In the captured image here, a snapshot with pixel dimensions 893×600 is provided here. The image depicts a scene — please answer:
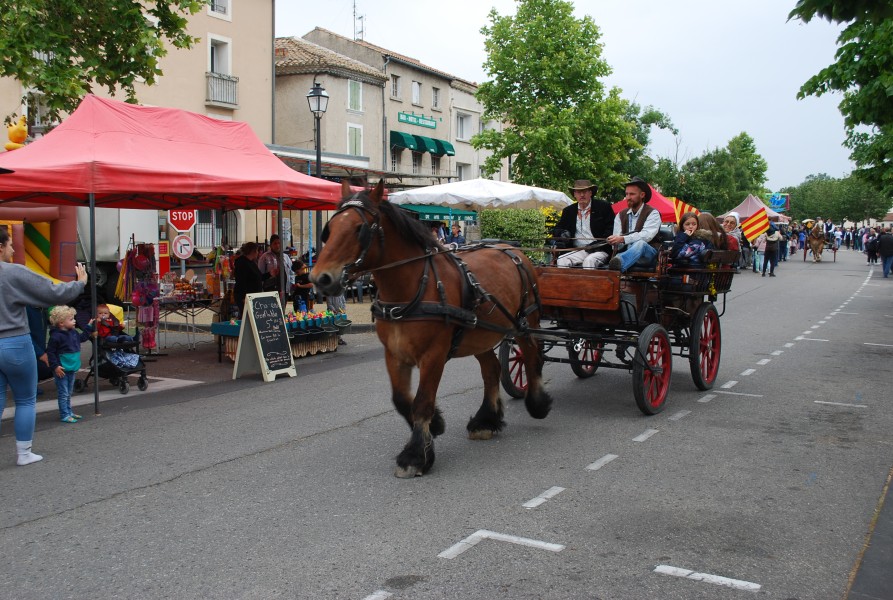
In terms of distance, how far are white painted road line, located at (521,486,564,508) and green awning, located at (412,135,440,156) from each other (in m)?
38.6

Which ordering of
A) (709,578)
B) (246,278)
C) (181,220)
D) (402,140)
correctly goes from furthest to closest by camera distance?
(402,140) → (181,220) → (246,278) → (709,578)

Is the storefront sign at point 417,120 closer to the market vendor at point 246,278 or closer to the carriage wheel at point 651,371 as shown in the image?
the market vendor at point 246,278

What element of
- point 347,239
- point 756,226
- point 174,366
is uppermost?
point 756,226

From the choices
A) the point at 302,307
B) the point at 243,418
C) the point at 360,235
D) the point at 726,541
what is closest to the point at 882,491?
the point at 726,541

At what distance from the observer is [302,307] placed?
50.1ft

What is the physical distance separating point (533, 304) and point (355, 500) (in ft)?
9.46

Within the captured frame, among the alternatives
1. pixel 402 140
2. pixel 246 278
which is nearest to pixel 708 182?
pixel 402 140

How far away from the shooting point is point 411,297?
19.0 feet

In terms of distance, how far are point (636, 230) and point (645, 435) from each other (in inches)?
89.2

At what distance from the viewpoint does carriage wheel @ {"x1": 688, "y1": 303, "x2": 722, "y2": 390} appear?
27.7 ft

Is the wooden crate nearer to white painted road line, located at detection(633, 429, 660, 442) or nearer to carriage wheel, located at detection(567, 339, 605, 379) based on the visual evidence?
carriage wheel, located at detection(567, 339, 605, 379)

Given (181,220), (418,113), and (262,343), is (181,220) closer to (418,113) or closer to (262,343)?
(262,343)

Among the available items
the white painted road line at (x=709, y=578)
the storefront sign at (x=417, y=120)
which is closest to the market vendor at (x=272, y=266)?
the white painted road line at (x=709, y=578)

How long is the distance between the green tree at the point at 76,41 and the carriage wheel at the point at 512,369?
7.97 m
